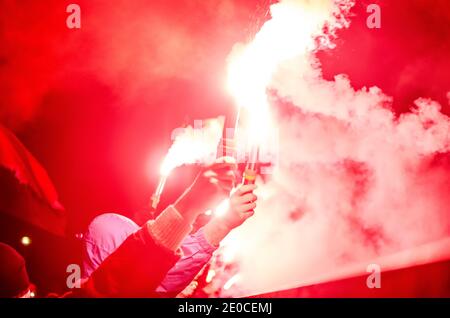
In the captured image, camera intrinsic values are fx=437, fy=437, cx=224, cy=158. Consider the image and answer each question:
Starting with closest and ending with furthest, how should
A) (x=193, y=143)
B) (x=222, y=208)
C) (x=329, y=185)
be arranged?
(x=222, y=208)
(x=193, y=143)
(x=329, y=185)

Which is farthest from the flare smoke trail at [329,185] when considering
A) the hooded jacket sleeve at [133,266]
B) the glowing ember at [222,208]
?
the hooded jacket sleeve at [133,266]

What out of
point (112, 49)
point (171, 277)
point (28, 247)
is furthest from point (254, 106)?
point (28, 247)

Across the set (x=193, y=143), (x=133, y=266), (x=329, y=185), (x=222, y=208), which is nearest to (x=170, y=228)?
(x=133, y=266)

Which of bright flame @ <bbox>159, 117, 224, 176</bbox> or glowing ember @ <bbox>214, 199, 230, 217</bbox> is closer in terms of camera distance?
glowing ember @ <bbox>214, 199, 230, 217</bbox>

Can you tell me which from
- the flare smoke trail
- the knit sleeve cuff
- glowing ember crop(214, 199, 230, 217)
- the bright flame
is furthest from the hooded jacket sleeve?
the flare smoke trail

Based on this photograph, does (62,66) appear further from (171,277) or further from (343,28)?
(343,28)

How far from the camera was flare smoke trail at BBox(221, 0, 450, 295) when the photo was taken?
3000 mm

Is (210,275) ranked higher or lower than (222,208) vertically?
lower

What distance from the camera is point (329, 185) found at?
3016 mm

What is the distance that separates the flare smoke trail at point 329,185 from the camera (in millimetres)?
3000

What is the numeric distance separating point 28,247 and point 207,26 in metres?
1.91

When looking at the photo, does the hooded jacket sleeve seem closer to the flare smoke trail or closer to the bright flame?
the bright flame

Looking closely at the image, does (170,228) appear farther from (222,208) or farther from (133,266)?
(222,208)

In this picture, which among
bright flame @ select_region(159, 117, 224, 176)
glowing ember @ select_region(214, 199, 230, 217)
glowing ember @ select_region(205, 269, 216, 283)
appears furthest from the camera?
glowing ember @ select_region(205, 269, 216, 283)
